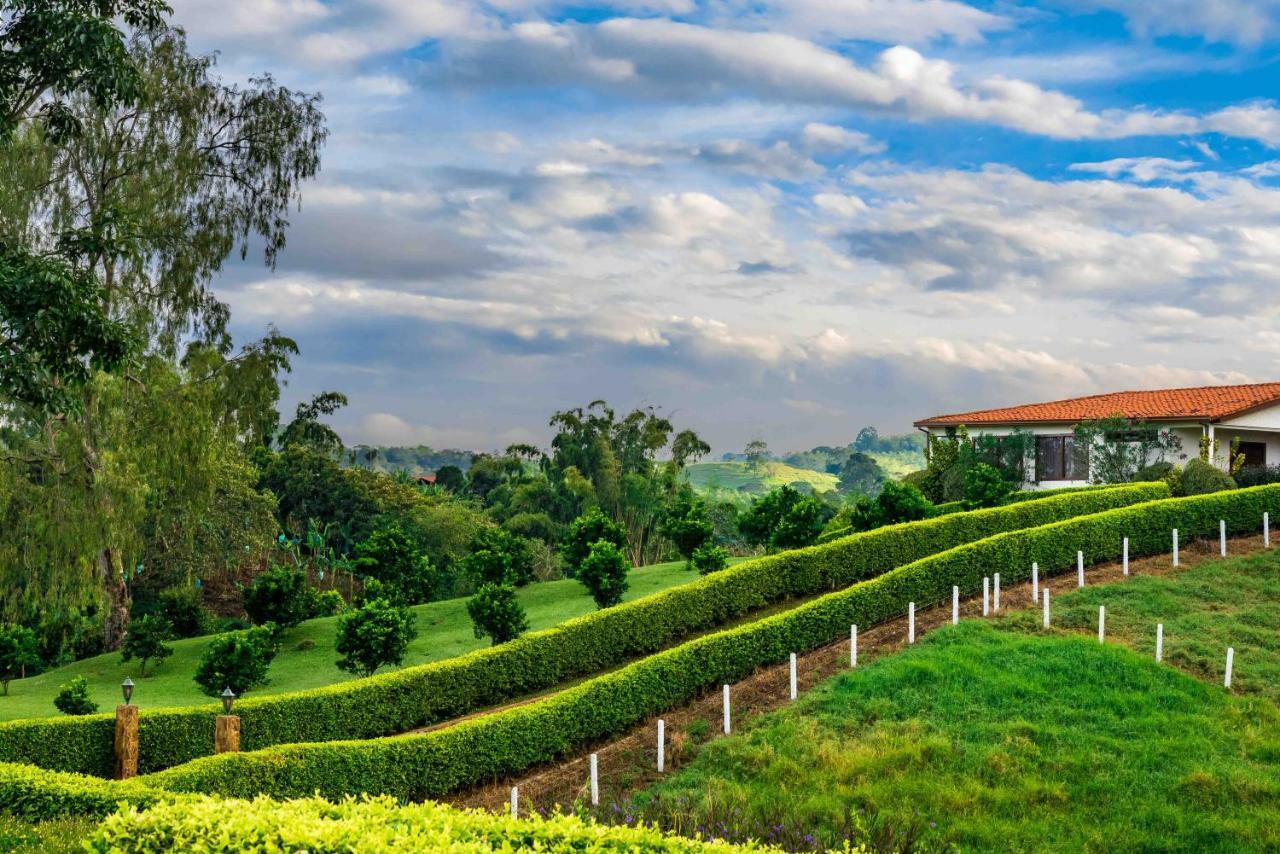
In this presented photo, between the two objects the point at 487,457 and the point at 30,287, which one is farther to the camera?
the point at 487,457

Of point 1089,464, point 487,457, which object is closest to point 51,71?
point 1089,464

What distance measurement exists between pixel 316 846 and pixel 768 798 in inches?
364

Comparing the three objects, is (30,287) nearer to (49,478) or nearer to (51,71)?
(51,71)

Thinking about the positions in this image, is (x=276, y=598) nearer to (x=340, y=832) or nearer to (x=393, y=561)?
(x=393, y=561)

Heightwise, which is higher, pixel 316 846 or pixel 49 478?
pixel 49 478

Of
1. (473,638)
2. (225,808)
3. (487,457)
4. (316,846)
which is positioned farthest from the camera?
(487,457)

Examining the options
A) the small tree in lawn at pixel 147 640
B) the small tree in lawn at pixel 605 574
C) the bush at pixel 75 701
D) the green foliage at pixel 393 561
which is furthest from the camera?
the green foliage at pixel 393 561

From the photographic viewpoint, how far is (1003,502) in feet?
125

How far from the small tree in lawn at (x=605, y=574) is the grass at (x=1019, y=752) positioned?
36.2 feet

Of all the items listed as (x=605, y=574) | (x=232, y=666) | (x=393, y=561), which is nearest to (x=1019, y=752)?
(x=605, y=574)

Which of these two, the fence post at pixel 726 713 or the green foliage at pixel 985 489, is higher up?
the green foliage at pixel 985 489

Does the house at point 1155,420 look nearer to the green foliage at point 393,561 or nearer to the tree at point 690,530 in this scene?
the tree at point 690,530

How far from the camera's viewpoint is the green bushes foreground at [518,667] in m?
20.8

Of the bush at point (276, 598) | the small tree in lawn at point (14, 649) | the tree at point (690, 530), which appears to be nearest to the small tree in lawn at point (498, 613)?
the bush at point (276, 598)
